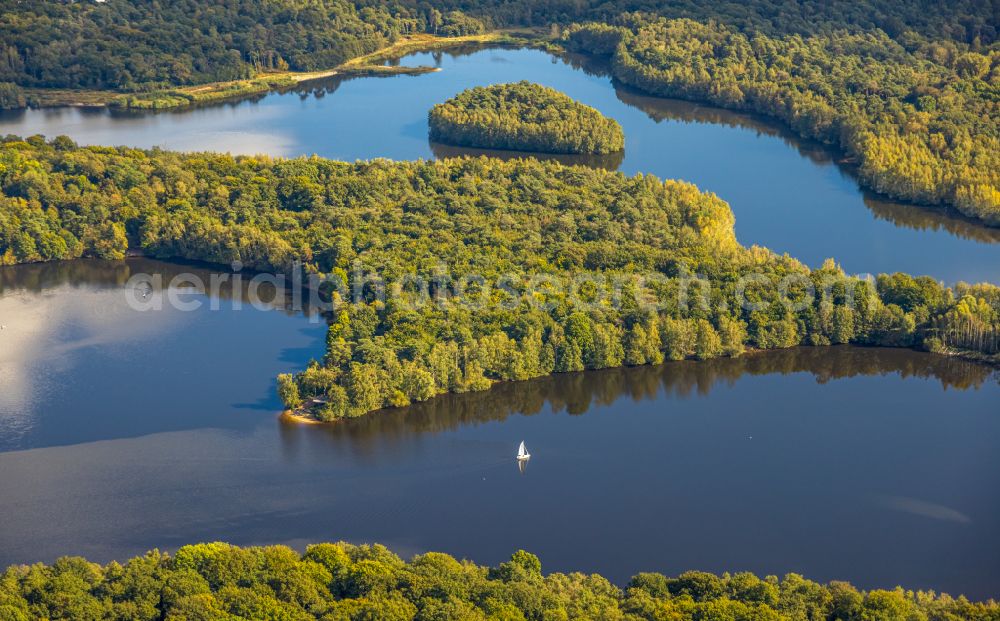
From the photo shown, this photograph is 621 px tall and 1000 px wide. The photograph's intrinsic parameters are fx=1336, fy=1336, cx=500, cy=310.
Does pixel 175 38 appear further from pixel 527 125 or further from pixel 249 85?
pixel 527 125

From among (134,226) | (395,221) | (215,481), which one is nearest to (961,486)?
(215,481)

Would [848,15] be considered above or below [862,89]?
above

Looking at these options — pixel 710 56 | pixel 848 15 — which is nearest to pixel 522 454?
pixel 710 56

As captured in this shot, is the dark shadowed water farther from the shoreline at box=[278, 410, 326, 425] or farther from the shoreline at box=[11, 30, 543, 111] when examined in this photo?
the shoreline at box=[11, 30, 543, 111]

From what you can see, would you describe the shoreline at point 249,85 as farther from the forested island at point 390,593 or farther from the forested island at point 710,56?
the forested island at point 390,593

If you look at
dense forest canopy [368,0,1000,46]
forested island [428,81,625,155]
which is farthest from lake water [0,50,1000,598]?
dense forest canopy [368,0,1000,46]

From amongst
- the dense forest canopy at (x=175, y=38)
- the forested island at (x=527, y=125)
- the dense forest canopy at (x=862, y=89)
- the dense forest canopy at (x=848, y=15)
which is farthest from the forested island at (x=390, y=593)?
the dense forest canopy at (x=848, y=15)

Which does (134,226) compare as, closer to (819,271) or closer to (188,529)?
(188,529)
